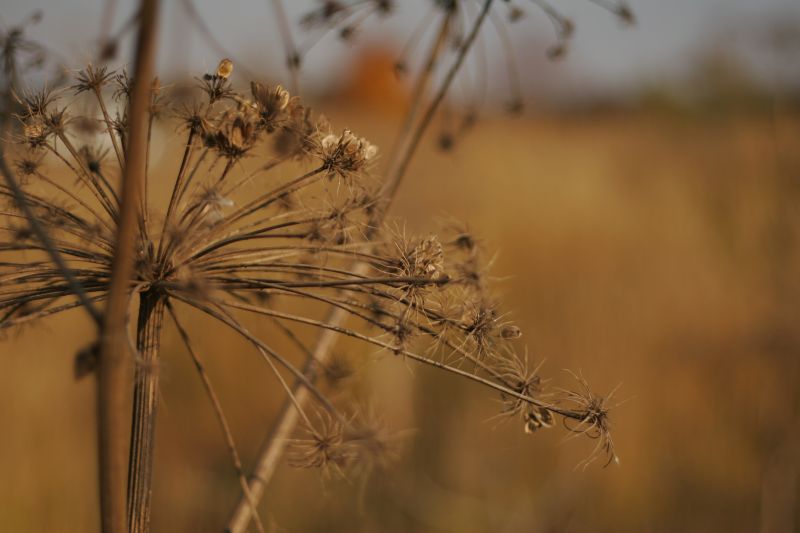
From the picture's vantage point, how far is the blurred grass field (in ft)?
16.9

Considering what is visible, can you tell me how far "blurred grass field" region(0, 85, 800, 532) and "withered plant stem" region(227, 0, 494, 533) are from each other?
0.72 metres

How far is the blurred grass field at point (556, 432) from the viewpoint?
514cm

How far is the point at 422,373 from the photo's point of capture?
23.2ft

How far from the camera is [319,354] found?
1744 mm

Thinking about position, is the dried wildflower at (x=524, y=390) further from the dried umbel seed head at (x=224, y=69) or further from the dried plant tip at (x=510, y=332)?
the dried umbel seed head at (x=224, y=69)

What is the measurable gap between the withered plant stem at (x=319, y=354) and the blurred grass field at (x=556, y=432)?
0.72 m

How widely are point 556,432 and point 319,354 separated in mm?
4666

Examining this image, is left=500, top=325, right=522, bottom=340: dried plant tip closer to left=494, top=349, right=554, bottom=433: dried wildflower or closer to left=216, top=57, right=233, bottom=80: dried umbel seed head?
left=494, top=349, right=554, bottom=433: dried wildflower

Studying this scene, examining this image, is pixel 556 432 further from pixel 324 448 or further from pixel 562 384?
pixel 324 448

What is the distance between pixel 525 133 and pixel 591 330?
20.2 meters

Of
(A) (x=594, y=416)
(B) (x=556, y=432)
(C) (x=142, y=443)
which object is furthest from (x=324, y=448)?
(B) (x=556, y=432)

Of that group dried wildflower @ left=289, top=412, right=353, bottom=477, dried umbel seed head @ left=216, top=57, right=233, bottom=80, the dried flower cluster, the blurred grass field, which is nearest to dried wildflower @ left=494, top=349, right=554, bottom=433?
the dried flower cluster

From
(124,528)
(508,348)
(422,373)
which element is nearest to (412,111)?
(508,348)

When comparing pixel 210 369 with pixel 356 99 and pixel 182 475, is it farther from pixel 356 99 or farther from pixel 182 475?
pixel 356 99
